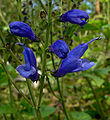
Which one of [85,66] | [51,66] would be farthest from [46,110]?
[85,66]

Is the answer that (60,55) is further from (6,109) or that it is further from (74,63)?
(6,109)

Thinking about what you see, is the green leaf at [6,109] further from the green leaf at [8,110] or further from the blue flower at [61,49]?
the blue flower at [61,49]

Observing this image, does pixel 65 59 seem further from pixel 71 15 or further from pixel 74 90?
pixel 74 90

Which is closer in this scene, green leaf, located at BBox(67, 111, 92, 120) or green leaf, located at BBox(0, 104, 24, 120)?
green leaf, located at BBox(0, 104, 24, 120)

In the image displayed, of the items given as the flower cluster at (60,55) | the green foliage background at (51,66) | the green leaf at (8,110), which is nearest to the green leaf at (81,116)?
the green foliage background at (51,66)

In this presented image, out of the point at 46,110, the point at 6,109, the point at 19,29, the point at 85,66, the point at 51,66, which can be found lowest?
the point at 46,110

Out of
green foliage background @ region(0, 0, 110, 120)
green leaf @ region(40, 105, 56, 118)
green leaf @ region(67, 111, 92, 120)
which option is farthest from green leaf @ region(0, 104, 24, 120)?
green leaf @ region(67, 111, 92, 120)

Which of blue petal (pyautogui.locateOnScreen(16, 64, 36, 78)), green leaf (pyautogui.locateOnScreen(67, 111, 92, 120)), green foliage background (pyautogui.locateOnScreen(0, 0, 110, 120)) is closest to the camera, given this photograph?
blue petal (pyautogui.locateOnScreen(16, 64, 36, 78))

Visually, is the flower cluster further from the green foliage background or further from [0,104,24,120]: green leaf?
[0,104,24,120]: green leaf

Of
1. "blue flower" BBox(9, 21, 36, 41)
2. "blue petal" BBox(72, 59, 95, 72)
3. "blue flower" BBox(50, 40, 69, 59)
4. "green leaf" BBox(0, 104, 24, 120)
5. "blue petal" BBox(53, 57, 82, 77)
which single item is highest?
"blue flower" BBox(9, 21, 36, 41)

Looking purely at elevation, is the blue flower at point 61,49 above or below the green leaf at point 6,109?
above

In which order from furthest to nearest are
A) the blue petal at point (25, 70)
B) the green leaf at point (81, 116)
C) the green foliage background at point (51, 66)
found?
the green leaf at point (81, 116), the green foliage background at point (51, 66), the blue petal at point (25, 70)
